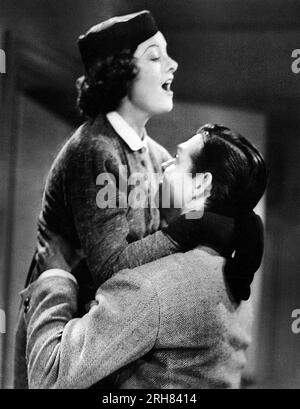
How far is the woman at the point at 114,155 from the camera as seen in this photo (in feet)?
4.97

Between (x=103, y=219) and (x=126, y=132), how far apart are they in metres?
0.24

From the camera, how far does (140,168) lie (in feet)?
5.14

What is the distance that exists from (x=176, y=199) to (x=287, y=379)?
58cm

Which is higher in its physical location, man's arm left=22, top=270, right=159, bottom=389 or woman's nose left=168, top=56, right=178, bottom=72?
woman's nose left=168, top=56, right=178, bottom=72

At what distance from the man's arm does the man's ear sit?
27cm

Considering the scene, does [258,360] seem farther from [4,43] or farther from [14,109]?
[4,43]

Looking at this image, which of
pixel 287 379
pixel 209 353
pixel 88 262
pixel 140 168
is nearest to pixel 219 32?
pixel 140 168

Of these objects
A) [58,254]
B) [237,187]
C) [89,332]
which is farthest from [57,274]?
[237,187]

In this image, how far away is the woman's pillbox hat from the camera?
5.06 ft

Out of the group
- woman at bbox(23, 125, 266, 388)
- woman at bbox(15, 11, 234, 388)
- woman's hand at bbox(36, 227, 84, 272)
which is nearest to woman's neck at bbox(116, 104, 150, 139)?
woman at bbox(15, 11, 234, 388)

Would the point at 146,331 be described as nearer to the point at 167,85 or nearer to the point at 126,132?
the point at 126,132

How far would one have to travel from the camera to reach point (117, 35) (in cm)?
155

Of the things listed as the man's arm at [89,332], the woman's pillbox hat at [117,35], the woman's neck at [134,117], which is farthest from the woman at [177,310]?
the woman's pillbox hat at [117,35]

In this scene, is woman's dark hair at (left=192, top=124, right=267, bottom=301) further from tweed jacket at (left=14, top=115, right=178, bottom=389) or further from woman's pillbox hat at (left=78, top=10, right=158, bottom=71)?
woman's pillbox hat at (left=78, top=10, right=158, bottom=71)
